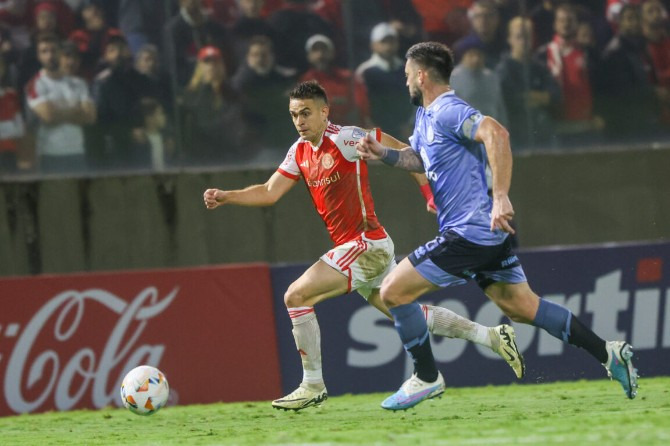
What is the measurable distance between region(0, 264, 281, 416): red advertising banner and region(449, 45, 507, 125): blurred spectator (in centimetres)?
391

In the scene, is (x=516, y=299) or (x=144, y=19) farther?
(x=144, y=19)

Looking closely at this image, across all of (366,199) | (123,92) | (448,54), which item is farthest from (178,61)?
(448,54)

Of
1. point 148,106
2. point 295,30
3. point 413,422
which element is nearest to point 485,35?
point 295,30

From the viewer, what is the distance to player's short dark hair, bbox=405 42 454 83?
7520 mm

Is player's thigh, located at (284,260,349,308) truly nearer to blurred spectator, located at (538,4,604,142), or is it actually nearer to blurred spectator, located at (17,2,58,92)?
blurred spectator, located at (17,2,58,92)

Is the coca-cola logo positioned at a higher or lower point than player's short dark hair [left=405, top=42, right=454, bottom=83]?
lower

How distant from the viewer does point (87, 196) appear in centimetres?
1381

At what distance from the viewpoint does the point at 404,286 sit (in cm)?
756

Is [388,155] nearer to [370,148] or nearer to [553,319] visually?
[370,148]

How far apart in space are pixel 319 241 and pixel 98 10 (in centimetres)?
363

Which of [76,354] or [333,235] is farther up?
[333,235]

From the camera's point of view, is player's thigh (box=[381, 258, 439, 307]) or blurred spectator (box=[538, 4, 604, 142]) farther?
blurred spectator (box=[538, 4, 604, 142])

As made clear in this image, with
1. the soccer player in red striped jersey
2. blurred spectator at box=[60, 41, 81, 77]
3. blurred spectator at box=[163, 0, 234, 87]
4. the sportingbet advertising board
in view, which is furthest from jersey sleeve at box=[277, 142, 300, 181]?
blurred spectator at box=[60, 41, 81, 77]

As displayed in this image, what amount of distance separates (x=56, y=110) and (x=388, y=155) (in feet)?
23.9
